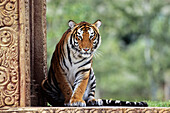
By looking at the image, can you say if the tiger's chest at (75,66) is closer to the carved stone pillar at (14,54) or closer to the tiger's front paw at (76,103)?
the tiger's front paw at (76,103)

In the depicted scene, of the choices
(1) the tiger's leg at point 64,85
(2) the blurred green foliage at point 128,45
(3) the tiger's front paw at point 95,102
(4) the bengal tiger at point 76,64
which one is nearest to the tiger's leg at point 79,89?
(4) the bengal tiger at point 76,64

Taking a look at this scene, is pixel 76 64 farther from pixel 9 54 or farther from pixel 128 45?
pixel 128 45

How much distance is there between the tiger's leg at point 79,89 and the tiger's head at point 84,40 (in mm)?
251

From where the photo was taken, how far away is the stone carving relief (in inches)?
133

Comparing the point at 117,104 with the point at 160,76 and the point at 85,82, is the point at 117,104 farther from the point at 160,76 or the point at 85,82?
the point at 160,76

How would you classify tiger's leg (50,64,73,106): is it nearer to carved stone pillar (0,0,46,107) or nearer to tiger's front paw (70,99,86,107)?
tiger's front paw (70,99,86,107)

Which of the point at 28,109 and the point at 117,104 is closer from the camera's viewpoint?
the point at 28,109

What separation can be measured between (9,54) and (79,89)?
90cm

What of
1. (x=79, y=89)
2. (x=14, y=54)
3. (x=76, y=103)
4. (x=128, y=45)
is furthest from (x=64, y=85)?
(x=128, y=45)

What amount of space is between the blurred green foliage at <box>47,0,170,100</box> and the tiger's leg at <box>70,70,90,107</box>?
767 centimetres

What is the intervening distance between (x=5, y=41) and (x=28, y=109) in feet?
2.50

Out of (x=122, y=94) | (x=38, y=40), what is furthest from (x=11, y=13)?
(x=122, y=94)

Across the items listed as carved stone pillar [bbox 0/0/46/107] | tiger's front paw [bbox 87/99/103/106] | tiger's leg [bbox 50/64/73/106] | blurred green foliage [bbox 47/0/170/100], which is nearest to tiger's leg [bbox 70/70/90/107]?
tiger's leg [bbox 50/64/73/106]

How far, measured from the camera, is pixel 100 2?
19.0m
